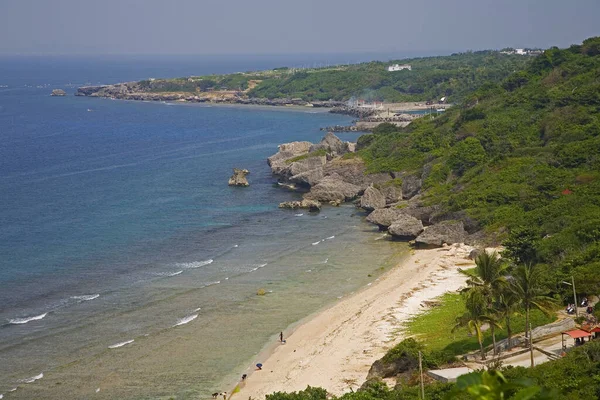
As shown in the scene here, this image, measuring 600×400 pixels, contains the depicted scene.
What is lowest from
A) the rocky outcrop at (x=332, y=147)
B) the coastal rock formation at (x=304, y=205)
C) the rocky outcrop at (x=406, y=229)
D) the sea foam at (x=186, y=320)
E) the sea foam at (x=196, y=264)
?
the sea foam at (x=186, y=320)

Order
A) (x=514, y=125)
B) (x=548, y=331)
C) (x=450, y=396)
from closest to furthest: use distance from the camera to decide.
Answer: (x=450, y=396), (x=548, y=331), (x=514, y=125)

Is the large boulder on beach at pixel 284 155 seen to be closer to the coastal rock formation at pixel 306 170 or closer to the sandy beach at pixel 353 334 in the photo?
the coastal rock formation at pixel 306 170

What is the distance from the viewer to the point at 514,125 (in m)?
86.2

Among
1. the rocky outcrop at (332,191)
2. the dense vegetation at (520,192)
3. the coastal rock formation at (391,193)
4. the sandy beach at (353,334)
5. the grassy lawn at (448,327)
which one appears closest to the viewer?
the dense vegetation at (520,192)

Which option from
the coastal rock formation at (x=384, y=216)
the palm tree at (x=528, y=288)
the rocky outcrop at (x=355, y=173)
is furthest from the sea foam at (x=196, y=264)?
the palm tree at (x=528, y=288)

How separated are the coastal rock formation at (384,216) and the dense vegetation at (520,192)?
4143mm

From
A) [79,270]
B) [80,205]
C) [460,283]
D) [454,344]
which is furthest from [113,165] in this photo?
[454,344]

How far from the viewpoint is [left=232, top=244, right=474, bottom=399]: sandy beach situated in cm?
3781

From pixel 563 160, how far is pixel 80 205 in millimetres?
47443

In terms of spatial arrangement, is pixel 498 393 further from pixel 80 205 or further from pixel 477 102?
pixel 477 102

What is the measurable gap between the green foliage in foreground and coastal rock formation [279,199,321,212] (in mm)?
11152

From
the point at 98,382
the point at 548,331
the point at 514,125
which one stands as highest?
the point at 514,125

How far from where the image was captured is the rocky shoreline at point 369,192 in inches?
2549

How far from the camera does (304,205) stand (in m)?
79.5
